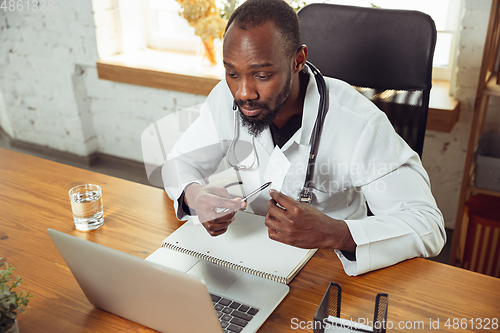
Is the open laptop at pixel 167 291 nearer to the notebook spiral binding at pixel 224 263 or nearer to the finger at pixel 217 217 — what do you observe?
the notebook spiral binding at pixel 224 263

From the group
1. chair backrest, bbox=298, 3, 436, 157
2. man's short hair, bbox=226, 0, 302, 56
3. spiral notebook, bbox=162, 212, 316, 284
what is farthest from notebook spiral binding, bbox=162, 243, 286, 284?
chair backrest, bbox=298, 3, 436, 157

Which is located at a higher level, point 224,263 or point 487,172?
point 224,263

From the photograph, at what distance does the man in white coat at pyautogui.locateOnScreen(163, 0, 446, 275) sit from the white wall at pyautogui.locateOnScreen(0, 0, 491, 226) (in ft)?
4.43

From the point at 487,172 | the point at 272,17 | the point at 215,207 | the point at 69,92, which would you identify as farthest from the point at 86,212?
the point at 69,92

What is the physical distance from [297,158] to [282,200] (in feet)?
1.11

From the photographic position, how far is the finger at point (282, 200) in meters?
0.89

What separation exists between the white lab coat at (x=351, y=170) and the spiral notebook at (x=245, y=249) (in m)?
0.10

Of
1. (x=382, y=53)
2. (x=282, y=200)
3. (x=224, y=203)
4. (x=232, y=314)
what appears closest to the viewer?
(x=232, y=314)

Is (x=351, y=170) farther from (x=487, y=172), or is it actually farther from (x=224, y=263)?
(x=487, y=172)

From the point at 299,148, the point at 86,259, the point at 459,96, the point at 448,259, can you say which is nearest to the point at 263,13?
the point at 299,148

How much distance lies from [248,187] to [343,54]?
1.63ft

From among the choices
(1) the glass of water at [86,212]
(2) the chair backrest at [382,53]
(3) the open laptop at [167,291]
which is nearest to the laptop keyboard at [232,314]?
(3) the open laptop at [167,291]

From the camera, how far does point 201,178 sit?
4.28ft

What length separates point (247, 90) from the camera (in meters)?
1.09
